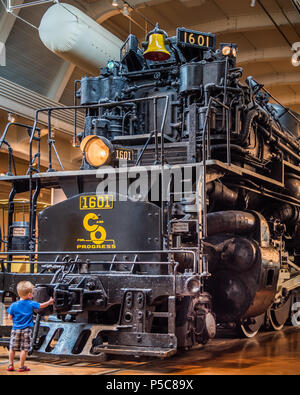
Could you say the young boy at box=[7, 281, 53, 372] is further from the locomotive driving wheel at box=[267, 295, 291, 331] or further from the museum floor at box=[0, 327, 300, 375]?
the locomotive driving wheel at box=[267, 295, 291, 331]

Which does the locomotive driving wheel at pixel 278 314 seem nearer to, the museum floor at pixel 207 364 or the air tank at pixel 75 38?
the museum floor at pixel 207 364

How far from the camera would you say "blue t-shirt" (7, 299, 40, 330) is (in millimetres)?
5215

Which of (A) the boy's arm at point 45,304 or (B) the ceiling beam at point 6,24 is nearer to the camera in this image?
(A) the boy's arm at point 45,304

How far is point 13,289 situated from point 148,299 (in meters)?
1.60

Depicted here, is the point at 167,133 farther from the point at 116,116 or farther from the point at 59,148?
the point at 59,148

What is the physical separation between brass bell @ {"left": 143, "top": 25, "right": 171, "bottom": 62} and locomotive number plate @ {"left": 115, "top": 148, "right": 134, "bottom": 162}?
1.40 m

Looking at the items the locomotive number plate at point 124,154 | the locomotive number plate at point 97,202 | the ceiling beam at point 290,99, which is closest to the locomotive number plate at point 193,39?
the locomotive number plate at point 124,154

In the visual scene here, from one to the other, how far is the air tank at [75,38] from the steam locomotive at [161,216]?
291 cm

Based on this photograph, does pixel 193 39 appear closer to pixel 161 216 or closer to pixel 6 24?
pixel 161 216

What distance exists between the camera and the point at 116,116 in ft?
23.8

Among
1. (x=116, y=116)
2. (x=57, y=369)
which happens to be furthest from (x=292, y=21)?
(x=57, y=369)

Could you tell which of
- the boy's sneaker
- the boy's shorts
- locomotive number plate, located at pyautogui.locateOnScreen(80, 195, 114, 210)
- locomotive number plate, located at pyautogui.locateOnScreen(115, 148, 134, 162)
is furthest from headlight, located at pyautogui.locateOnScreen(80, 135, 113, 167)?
the boy's sneaker

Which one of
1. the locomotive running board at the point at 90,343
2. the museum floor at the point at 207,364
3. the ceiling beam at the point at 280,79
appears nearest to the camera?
the locomotive running board at the point at 90,343

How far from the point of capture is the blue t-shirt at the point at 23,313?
17.1 ft
